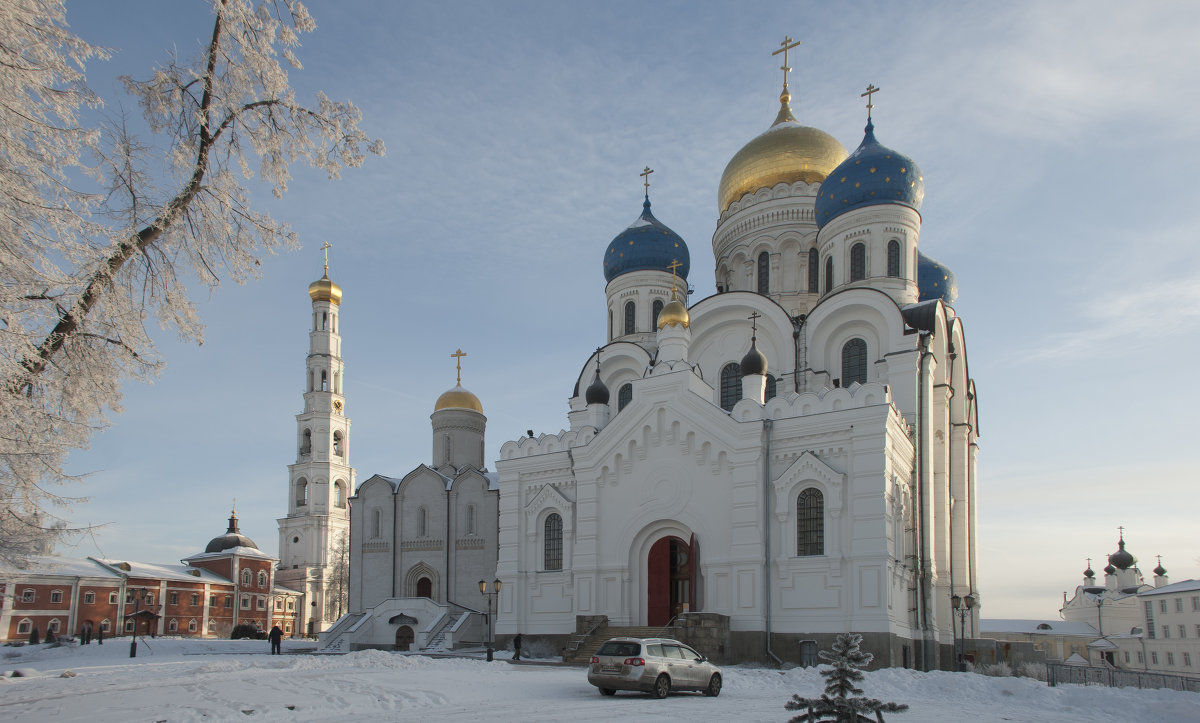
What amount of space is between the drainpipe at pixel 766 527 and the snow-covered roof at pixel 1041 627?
4968 cm

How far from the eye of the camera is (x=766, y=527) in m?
20.6

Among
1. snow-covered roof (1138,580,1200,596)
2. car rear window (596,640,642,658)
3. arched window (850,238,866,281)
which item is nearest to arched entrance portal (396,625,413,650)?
car rear window (596,640,642,658)

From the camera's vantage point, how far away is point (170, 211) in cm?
695

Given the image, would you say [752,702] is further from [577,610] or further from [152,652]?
[152,652]

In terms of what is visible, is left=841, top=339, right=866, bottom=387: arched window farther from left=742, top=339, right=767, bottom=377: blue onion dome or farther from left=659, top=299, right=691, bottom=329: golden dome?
left=659, top=299, right=691, bottom=329: golden dome

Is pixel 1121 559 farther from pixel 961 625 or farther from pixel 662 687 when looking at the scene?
pixel 662 687

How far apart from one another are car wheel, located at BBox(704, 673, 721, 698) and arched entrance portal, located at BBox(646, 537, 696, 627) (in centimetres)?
796

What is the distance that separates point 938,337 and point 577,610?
12.2 m

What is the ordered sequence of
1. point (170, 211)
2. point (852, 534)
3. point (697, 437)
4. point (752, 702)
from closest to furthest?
point (170, 211) < point (752, 702) < point (852, 534) < point (697, 437)

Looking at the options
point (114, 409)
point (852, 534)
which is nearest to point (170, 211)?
point (114, 409)

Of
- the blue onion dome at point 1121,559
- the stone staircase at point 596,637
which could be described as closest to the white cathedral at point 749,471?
the stone staircase at point 596,637

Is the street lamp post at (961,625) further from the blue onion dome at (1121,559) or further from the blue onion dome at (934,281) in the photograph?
the blue onion dome at (1121,559)

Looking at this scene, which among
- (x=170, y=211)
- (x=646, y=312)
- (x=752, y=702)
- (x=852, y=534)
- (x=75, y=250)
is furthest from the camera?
(x=646, y=312)

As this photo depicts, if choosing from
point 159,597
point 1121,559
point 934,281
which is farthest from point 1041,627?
point 159,597
